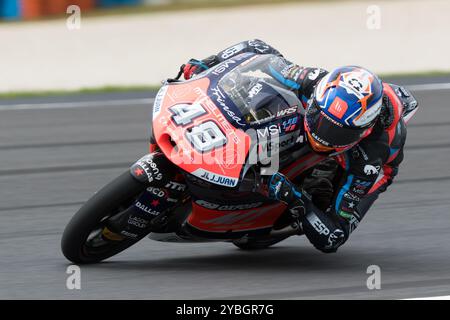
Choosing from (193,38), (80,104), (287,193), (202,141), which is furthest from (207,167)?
(193,38)

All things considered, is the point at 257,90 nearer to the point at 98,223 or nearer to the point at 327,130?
the point at 327,130

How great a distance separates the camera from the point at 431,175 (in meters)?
8.28

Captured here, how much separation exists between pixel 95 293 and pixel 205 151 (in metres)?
0.90

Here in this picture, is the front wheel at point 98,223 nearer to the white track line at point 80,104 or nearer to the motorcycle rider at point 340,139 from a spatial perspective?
the motorcycle rider at point 340,139

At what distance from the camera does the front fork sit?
5426 millimetres

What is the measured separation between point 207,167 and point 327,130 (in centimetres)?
61

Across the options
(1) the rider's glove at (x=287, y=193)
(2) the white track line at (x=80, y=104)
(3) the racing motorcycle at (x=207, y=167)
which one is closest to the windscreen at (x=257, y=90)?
(3) the racing motorcycle at (x=207, y=167)

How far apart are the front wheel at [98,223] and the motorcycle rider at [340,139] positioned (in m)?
0.71

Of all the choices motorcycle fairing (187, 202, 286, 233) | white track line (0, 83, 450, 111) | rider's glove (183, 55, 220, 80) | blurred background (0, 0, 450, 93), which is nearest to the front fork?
motorcycle fairing (187, 202, 286, 233)

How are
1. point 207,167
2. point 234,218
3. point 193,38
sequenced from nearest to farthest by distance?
point 207,167 → point 234,218 → point 193,38

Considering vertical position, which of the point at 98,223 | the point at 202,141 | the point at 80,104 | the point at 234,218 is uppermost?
the point at 202,141

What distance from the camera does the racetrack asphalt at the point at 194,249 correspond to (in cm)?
552

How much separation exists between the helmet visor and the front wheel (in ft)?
2.88

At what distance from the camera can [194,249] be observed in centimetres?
644
